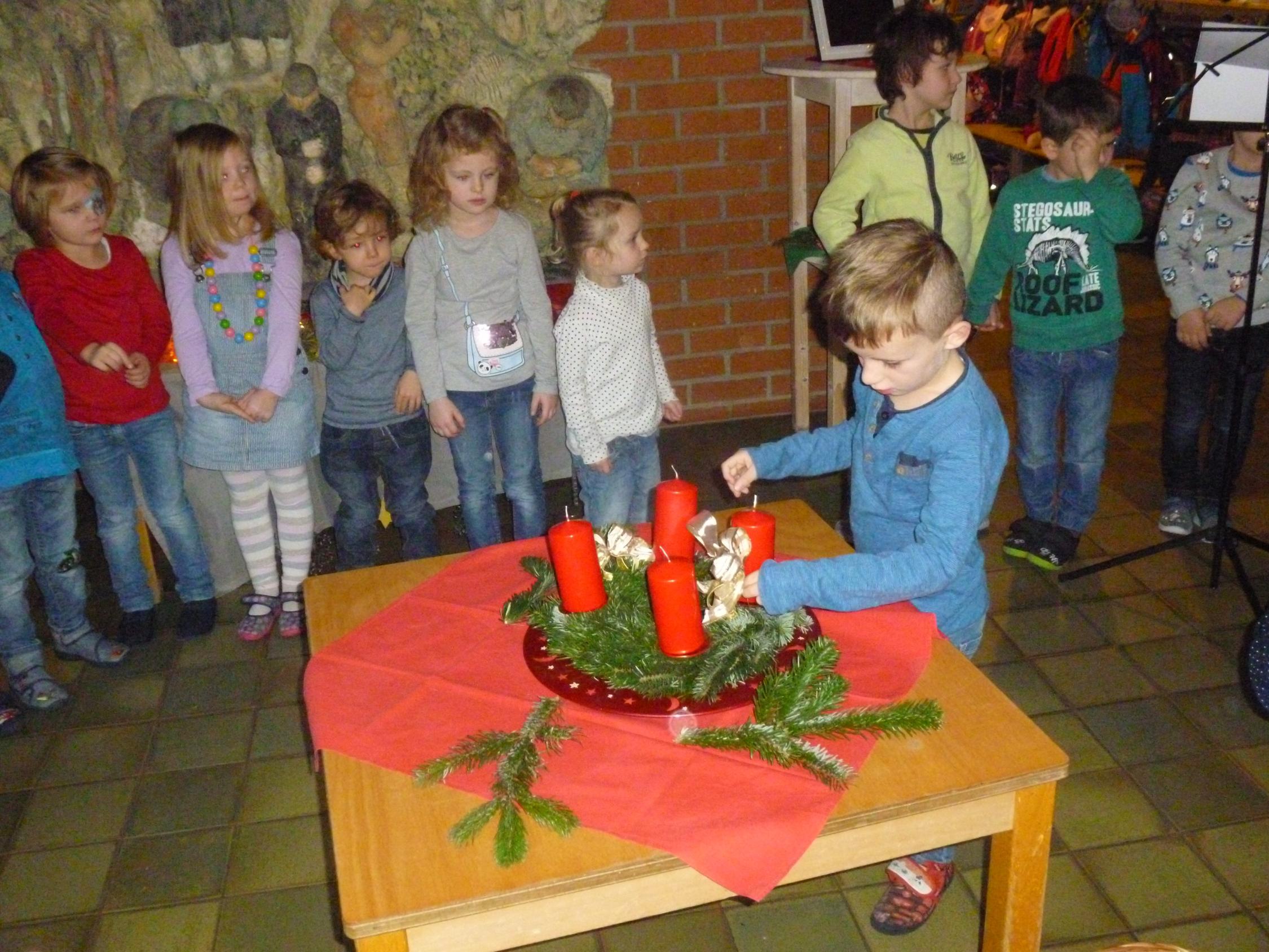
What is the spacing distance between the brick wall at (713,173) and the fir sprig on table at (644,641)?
2884 millimetres

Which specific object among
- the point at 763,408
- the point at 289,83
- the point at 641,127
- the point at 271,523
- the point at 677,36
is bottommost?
the point at 763,408

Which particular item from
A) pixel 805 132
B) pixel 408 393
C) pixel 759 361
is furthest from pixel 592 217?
pixel 759 361

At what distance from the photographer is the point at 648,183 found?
448 cm

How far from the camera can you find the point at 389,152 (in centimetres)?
415

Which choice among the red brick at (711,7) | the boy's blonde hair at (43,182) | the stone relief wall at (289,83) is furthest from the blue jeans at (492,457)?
the red brick at (711,7)

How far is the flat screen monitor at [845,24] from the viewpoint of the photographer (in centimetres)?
406

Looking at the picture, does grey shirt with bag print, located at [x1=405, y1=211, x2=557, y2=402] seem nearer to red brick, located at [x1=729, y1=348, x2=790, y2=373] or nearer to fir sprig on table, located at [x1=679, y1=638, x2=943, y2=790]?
red brick, located at [x1=729, y1=348, x2=790, y2=373]

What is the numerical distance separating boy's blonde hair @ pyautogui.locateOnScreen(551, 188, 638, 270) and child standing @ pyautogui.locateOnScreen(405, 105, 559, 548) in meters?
0.34

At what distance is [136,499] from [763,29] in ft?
9.38

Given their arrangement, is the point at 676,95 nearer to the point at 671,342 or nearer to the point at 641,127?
the point at 641,127

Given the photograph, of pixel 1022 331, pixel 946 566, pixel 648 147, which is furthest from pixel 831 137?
pixel 946 566

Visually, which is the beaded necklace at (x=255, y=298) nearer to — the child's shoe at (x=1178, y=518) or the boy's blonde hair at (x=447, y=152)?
the boy's blonde hair at (x=447, y=152)

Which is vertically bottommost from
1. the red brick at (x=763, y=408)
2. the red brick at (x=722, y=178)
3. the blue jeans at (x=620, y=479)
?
the red brick at (x=763, y=408)

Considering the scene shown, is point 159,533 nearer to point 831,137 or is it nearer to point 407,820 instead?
point 407,820
